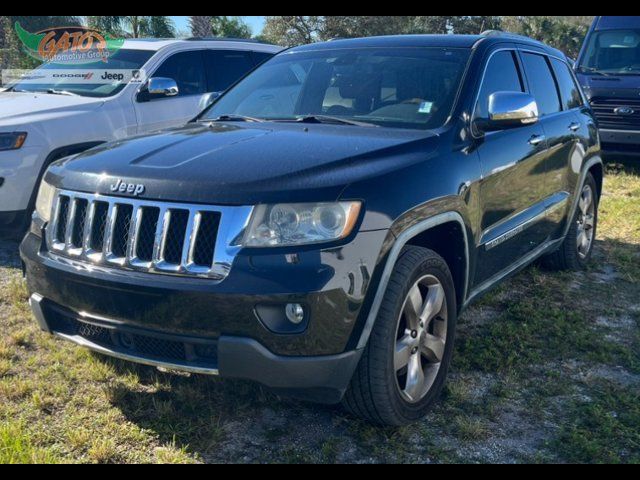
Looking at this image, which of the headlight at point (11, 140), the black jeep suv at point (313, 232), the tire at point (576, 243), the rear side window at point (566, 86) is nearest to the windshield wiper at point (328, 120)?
the black jeep suv at point (313, 232)

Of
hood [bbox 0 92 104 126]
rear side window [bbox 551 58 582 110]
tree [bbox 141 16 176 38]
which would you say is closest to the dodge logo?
rear side window [bbox 551 58 582 110]

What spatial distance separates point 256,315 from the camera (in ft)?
8.58

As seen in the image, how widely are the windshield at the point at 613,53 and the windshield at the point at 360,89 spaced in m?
7.75

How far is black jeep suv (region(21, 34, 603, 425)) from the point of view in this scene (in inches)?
104

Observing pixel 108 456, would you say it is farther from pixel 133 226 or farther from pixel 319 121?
pixel 319 121

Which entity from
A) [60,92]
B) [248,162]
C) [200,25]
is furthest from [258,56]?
[200,25]

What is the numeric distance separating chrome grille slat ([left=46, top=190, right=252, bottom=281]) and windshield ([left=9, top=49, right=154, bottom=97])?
12.4 ft

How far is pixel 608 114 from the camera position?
34.5ft

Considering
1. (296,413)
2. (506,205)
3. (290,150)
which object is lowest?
(296,413)

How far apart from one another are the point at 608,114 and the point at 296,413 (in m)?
8.96

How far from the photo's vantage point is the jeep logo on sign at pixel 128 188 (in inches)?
112

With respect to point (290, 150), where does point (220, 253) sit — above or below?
below

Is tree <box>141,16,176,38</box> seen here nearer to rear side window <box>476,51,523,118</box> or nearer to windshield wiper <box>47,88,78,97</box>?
windshield wiper <box>47,88,78,97</box>

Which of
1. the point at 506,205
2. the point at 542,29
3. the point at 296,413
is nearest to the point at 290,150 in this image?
the point at 296,413
